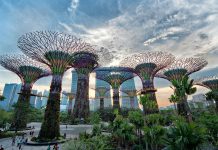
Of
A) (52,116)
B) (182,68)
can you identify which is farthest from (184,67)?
(52,116)

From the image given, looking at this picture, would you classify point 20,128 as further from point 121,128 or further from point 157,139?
point 157,139

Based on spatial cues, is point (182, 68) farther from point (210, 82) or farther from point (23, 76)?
point (23, 76)

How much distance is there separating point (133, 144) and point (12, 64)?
120 ft

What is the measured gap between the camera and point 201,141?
12461 millimetres

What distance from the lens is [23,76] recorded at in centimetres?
4650

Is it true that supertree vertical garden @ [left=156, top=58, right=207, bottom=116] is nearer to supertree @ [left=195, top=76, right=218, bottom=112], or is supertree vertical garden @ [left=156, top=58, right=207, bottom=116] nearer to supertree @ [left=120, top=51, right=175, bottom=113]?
supertree @ [left=120, top=51, right=175, bottom=113]

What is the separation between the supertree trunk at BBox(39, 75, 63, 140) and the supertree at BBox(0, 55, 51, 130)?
747 inches

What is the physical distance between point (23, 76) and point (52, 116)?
26.9 meters

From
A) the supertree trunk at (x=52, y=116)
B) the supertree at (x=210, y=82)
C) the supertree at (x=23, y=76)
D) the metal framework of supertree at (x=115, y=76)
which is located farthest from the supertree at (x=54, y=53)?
the supertree at (x=210, y=82)

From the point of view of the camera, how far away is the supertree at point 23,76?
4103 centimetres

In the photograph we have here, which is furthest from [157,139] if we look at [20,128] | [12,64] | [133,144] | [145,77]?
[12,64]

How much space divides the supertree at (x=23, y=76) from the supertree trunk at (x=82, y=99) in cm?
1149

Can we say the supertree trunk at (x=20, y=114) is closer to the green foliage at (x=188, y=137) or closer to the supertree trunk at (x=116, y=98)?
the supertree trunk at (x=116, y=98)

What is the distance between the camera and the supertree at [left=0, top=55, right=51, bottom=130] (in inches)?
1615
